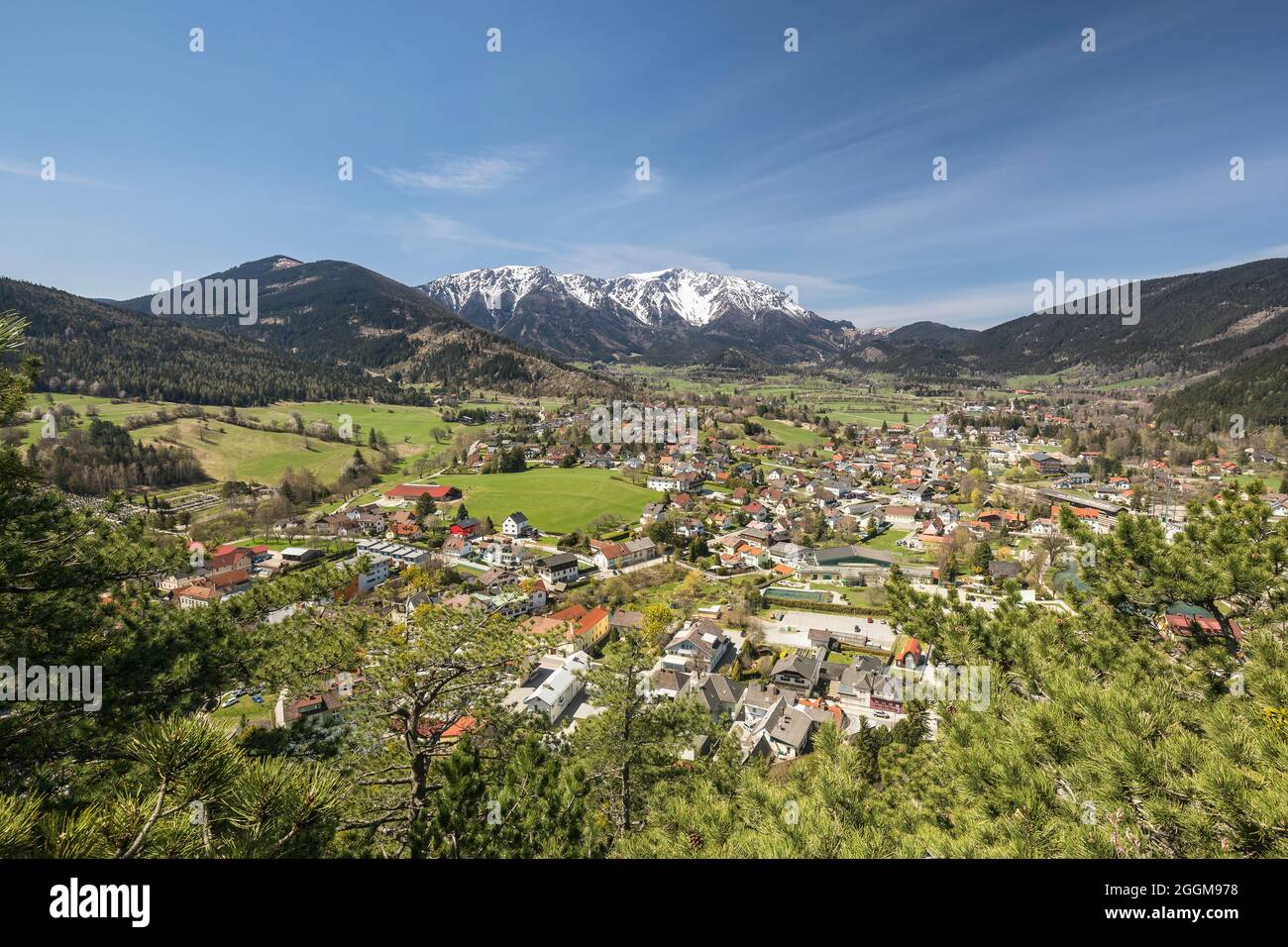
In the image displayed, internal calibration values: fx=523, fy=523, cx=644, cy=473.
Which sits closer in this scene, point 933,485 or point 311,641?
point 311,641

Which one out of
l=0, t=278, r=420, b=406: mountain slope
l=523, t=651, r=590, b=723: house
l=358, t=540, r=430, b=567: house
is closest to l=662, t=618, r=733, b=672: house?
l=523, t=651, r=590, b=723: house

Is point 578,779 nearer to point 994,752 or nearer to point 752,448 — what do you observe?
point 994,752

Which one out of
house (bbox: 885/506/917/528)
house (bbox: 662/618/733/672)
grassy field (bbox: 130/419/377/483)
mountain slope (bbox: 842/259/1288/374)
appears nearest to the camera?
house (bbox: 662/618/733/672)

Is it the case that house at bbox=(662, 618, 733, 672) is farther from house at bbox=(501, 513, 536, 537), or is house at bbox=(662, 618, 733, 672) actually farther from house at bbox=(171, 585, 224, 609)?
house at bbox=(171, 585, 224, 609)

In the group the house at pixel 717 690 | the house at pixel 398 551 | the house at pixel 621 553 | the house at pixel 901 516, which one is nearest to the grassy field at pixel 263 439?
the house at pixel 398 551

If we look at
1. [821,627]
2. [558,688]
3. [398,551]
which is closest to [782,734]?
[558,688]
